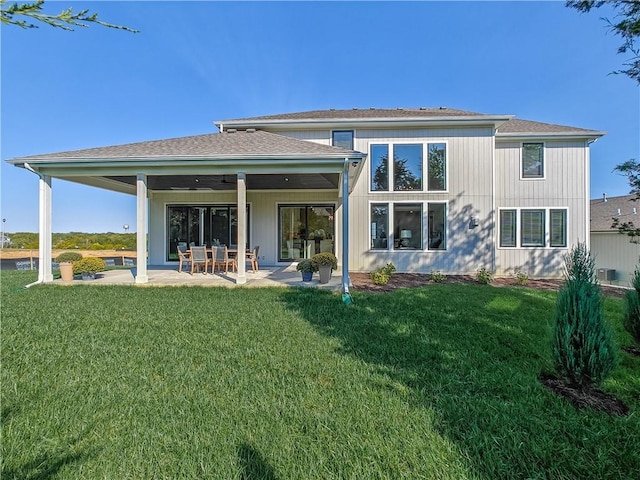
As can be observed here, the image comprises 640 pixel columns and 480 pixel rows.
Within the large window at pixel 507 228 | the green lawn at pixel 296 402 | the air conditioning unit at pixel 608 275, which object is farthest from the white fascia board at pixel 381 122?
the air conditioning unit at pixel 608 275

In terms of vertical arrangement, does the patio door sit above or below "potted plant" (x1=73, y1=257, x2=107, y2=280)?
above

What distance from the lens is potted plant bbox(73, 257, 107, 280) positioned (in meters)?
9.05

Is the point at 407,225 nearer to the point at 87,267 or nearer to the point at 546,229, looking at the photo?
the point at 546,229

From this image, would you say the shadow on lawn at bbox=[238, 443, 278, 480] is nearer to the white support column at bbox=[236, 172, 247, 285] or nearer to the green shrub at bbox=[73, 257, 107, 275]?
the white support column at bbox=[236, 172, 247, 285]

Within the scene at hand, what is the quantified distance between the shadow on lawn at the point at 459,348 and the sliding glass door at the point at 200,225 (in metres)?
6.67

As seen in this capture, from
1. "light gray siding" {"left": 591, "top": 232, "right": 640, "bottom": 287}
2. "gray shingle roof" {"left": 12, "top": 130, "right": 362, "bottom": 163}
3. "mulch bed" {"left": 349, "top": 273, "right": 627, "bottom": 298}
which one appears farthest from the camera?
"light gray siding" {"left": 591, "top": 232, "right": 640, "bottom": 287}

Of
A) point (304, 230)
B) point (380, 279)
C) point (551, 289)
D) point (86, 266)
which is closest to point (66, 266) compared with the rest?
point (86, 266)

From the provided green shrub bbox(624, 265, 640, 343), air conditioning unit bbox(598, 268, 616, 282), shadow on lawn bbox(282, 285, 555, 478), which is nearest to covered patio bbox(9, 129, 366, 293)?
shadow on lawn bbox(282, 285, 555, 478)

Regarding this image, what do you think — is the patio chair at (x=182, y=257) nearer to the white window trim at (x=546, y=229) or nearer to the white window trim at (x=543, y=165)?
the white window trim at (x=546, y=229)

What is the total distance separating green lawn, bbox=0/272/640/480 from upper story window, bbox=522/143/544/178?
8.61 m

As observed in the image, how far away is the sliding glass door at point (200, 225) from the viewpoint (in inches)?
518

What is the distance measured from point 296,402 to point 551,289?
963 centimetres

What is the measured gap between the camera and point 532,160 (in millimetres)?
12133

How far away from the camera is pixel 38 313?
5.66m
